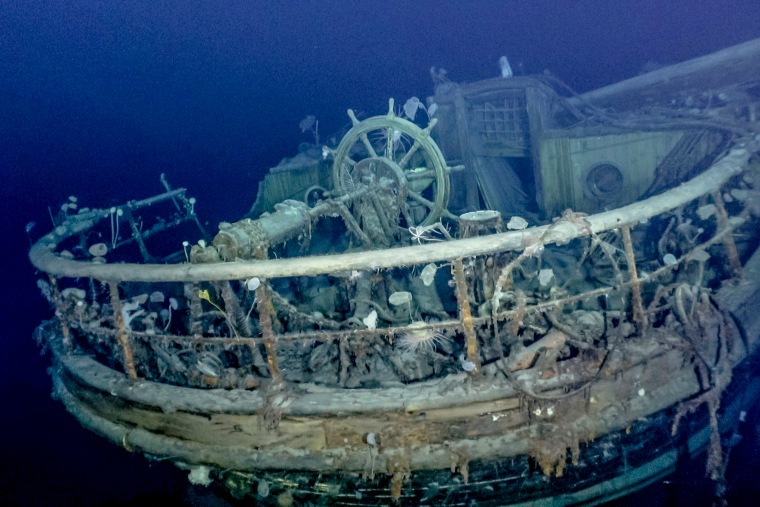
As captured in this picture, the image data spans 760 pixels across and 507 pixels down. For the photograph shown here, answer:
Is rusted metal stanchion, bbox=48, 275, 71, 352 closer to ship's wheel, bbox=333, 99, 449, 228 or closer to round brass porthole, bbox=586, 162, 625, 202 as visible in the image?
ship's wheel, bbox=333, 99, 449, 228

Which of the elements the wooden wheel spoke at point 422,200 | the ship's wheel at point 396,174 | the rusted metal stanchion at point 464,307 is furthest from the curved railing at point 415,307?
the wooden wheel spoke at point 422,200

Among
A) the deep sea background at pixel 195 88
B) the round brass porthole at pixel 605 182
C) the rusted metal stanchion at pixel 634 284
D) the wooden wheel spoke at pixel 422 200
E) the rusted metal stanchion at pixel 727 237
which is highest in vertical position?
the deep sea background at pixel 195 88

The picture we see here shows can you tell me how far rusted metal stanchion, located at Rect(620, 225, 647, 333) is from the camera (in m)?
2.93

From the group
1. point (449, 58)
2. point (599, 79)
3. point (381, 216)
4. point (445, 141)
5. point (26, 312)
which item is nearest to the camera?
point (381, 216)

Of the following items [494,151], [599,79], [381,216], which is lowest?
[381,216]

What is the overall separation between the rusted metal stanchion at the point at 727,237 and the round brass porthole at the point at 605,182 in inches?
195

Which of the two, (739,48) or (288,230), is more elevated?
(739,48)

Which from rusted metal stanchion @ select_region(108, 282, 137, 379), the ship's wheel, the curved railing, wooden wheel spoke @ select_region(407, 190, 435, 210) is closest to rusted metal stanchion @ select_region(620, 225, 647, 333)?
the curved railing

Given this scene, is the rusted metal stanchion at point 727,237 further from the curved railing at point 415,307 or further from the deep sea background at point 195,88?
the deep sea background at point 195,88

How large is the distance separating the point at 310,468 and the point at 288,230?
2615 mm

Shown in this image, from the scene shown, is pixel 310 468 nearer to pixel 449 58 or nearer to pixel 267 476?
pixel 267 476

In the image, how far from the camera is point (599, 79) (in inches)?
1284

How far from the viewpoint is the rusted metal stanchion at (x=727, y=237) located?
3.56 metres

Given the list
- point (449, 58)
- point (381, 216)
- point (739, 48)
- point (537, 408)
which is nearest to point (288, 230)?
point (381, 216)
